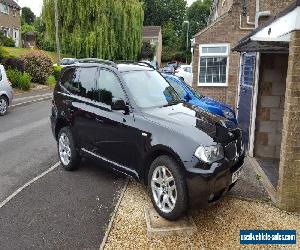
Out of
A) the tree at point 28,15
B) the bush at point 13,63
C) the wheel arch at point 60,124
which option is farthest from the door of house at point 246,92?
the tree at point 28,15

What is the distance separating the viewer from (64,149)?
703 centimetres

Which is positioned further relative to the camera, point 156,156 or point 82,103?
point 82,103

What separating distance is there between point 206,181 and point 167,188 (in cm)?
61

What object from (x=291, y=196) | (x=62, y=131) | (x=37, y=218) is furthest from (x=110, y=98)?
(x=291, y=196)

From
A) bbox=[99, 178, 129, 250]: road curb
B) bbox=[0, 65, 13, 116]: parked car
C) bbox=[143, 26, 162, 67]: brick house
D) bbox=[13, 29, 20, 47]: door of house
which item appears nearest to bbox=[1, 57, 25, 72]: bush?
bbox=[0, 65, 13, 116]: parked car

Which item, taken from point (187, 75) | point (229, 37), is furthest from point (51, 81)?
point (229, 37)

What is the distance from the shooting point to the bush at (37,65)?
76.5 ft

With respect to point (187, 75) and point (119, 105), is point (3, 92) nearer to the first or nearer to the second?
point (119, 105)

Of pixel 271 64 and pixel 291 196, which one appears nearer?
pixel 291 196

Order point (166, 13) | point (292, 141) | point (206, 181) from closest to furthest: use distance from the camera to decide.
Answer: point (206, 181) → point (292, 141) → point (166, 13)

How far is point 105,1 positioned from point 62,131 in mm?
25623

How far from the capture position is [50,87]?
24.3 meters

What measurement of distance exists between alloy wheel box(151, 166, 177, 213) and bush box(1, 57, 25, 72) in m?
18.6

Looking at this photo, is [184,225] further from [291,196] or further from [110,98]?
[110,98]
